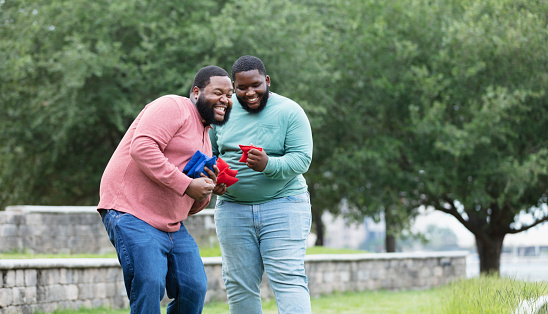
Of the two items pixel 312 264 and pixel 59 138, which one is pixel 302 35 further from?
pixel 312 264

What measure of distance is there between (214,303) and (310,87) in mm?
9706

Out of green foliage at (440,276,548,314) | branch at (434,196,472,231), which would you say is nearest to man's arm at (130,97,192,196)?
green foliage at (440,276,548,314)

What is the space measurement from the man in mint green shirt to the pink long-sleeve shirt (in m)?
0.36

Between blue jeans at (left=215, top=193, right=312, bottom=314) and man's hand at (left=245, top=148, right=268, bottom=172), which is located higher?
man's hand at (left=245, top=148, right=268, bottom=172)

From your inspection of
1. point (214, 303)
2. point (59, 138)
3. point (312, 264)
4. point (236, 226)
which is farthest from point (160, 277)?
point (59, 138)

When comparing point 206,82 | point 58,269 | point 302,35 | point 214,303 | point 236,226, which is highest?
point 302,35

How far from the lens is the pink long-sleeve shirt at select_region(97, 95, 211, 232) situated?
3609 millimetres

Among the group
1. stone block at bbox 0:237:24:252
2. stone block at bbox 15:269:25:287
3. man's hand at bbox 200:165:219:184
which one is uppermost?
man's hand at bbox 200:165:219:184

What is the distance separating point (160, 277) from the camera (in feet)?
12.0

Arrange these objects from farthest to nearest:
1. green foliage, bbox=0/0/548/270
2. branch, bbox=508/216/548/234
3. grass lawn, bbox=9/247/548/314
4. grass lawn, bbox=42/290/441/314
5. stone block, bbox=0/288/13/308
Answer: branch, bbox=508/216/548/234
green foliage, bbox=0/0/548/270
grass lawn, bbox=42/290/441/314
stone block, bbox=0/288/13/308
grass lawn, bbox=9/247/548/314

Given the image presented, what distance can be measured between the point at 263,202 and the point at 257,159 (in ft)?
1.43

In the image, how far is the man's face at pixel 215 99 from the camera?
155 inches

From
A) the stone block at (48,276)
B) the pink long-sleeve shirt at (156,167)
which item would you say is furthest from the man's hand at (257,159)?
the stone block at (48,276)

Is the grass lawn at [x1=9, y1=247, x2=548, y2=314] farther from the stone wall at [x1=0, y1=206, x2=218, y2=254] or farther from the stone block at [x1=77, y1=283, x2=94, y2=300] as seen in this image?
the stone wall at [x1=0, y1=206, x2=218, y2=254]
